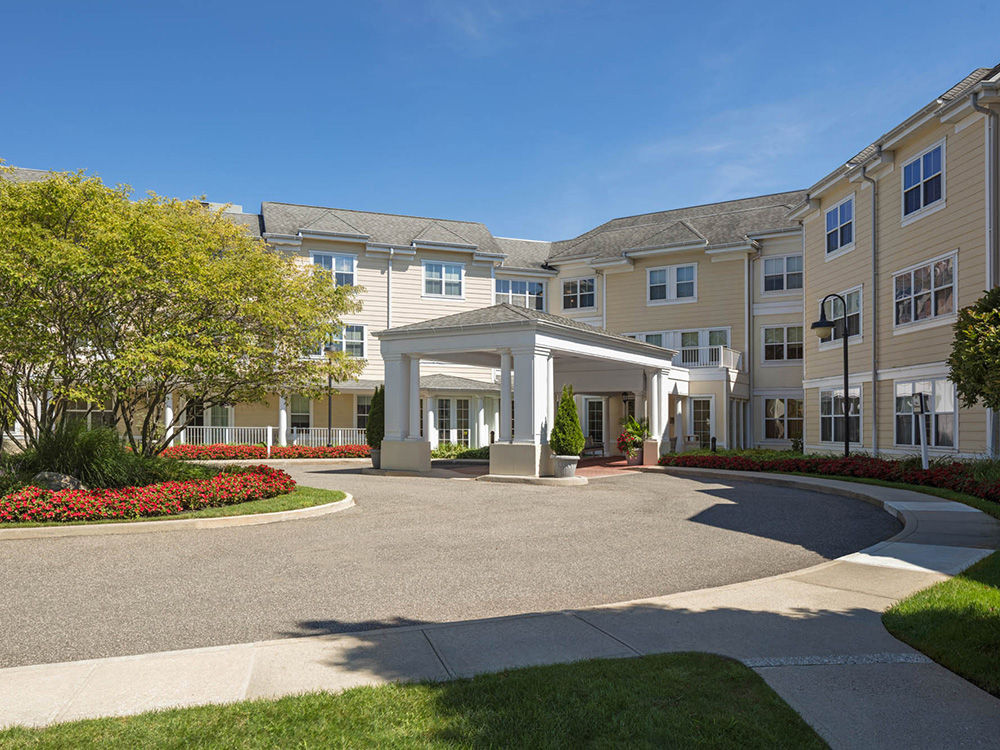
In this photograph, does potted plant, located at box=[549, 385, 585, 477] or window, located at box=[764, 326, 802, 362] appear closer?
potted plant, located at box=[549, 385, 585, 477]

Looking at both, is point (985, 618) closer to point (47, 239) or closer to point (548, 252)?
point (47, 239)

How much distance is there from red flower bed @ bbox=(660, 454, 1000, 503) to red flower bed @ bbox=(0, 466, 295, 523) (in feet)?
47.7

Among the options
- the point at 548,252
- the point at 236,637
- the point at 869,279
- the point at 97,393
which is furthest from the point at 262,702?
the point at 548,252

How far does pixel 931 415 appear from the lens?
19578 millimetres

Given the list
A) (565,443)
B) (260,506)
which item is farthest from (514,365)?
(260,506)

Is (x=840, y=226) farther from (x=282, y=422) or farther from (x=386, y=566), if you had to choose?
(x=282, y=422)

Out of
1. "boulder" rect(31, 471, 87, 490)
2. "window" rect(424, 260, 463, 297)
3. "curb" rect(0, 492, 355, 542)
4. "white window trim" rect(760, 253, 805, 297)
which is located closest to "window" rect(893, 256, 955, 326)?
"white window trim" rect(760, 253, 805, 297)

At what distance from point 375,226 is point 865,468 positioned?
23.9 metres

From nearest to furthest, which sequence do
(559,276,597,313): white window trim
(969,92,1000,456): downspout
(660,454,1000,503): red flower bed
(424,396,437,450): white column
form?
(660,454,1000,503): red flower bed < (969,92,1000,456): downspout < (424,396,437,450): white column < (559,276,597,313): white window trim

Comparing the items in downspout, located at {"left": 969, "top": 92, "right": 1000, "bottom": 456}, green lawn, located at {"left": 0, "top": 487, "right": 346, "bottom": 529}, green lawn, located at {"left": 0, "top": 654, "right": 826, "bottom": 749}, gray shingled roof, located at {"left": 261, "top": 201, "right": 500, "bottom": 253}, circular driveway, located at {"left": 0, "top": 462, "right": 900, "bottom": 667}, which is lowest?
circular driveway, located at {"left": 0, "top": 462, "right": 900, "bottom": 667}

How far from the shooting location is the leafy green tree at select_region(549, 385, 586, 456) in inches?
787

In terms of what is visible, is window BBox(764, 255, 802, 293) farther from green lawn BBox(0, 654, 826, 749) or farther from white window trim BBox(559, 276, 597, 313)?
green lawn BBox(0, 654, 826, 749)

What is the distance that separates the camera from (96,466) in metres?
14.1

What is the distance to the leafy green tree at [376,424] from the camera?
1007 inches
